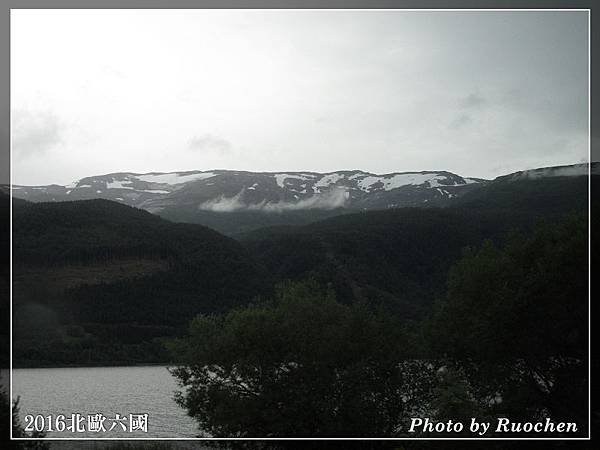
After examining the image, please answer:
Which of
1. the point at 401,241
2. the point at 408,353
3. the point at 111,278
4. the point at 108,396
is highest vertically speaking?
the point at 401,241

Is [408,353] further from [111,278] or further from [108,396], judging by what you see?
[111,278]

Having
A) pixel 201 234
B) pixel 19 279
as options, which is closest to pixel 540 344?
pixel 19 279

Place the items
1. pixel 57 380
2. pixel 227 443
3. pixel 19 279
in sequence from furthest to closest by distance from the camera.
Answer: pixel 19 279, pixel 57 380, pixel 227 443

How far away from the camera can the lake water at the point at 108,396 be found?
36312 mm

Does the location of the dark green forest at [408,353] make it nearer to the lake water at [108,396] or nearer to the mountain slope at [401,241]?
the lake water at [108,396]

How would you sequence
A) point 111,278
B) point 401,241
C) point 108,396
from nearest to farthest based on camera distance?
point 108,396, point 111,278, point 401,241

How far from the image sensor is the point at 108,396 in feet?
179

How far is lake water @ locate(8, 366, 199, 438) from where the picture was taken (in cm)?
3631

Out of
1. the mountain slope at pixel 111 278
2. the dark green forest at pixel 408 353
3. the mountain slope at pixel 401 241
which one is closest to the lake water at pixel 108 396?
the dark green forest at pixel 408 353

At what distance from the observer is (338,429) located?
74.4ft

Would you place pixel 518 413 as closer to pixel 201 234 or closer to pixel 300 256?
pixel 300 256

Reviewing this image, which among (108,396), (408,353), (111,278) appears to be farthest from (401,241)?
(408,353)

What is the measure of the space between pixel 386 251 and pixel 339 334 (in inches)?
4875

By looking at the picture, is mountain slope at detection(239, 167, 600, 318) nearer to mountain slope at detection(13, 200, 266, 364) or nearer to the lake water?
mountain slope at detection(13, 200, 266, 364)
